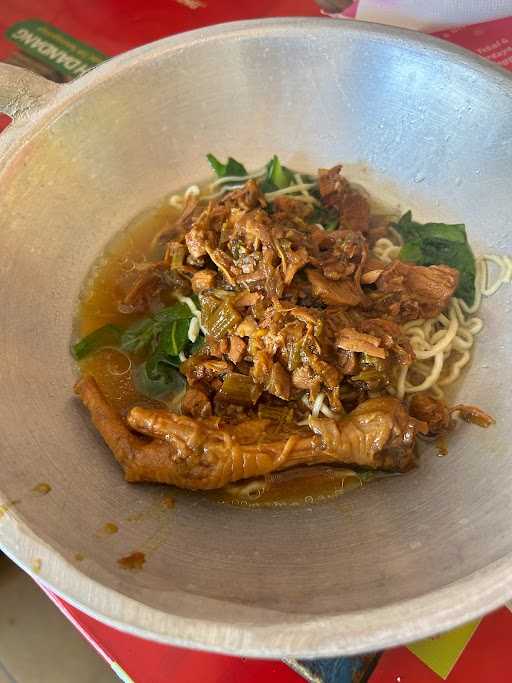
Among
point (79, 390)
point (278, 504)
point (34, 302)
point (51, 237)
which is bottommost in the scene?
point (278, 504)

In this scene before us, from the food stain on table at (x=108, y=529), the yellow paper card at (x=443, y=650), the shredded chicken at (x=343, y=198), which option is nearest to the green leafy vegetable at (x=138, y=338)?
the food stain on table at (x=108, y=529)

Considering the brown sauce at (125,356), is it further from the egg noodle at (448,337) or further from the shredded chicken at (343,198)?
the shredded chicken at (343,198)

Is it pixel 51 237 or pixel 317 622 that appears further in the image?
pixel 51 237

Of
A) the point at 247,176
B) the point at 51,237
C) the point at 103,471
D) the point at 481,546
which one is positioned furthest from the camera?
the point at 247,176

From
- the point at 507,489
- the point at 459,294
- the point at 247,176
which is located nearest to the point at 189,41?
the point at 247,176

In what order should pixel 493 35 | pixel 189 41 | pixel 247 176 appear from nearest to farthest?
pixel 189 41 → pixel 247 176 → pixel 493 35

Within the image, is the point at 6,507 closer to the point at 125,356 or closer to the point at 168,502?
the point at 168,502

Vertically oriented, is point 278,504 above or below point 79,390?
below

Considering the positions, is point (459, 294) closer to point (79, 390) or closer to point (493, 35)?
point (79, 390)
